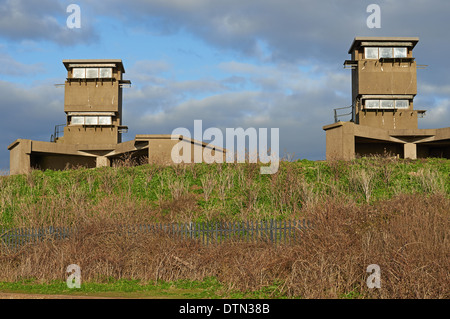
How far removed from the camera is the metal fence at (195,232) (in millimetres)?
12758

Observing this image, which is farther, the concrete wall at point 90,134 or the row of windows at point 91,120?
the row of windows at point 91,120

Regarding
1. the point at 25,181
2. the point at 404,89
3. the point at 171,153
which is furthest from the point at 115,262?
the point at 404,89

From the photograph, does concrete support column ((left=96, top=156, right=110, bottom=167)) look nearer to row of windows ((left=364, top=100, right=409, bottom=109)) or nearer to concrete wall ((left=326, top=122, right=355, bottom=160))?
concrete wall ((left=326, top=122, right=355, bottom=160))

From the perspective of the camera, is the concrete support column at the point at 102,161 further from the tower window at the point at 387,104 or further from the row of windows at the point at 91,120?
the tower window at the point at 387,104

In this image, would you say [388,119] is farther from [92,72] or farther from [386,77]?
[92,72]

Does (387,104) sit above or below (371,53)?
below

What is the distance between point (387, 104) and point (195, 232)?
2997cm

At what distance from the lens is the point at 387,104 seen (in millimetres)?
37625

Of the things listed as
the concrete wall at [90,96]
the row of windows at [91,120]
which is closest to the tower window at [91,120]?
the row of windows at [91,120]

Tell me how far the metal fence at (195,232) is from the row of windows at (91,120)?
90.3 ft

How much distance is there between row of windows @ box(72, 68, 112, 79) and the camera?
135ft

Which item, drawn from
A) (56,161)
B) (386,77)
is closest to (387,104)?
(386,77)

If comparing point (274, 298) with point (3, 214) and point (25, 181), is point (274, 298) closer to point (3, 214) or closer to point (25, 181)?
point (3, 214)

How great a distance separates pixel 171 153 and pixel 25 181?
10.1 meters
